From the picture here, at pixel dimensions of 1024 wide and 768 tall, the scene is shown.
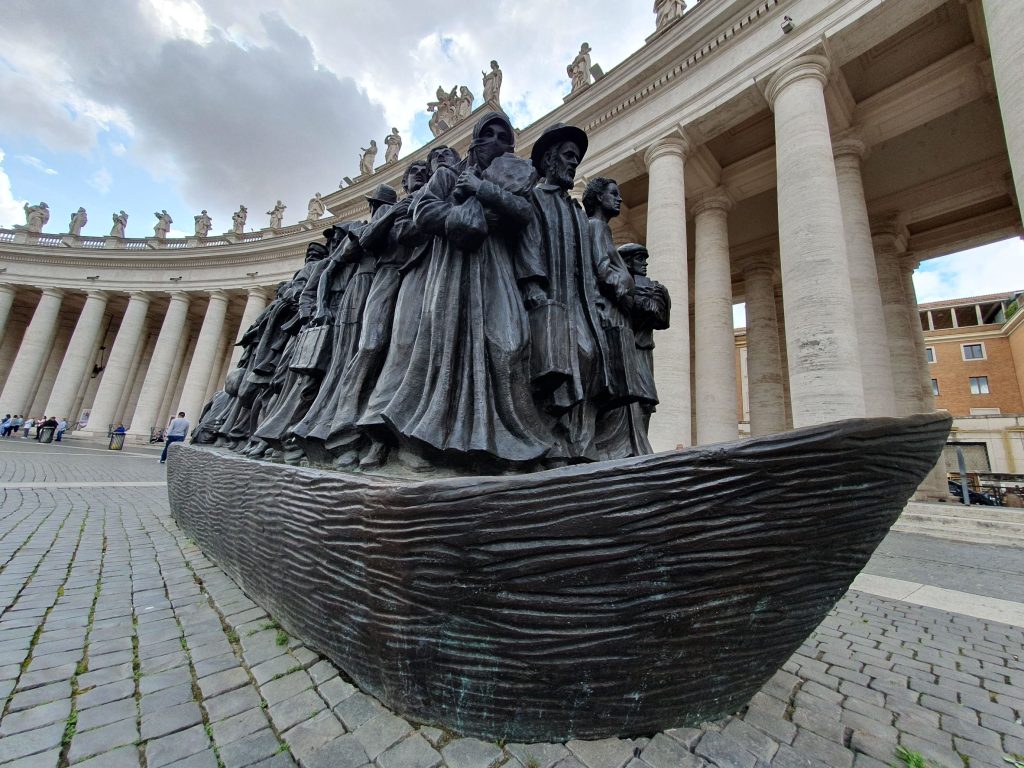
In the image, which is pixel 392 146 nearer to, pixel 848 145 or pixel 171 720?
pixel 848 145

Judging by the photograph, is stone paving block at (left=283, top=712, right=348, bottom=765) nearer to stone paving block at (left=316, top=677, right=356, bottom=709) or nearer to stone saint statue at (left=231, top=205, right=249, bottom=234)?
stone paving block at (left=316, top=677, right=356, bottom=709)

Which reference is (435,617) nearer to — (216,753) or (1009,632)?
(216,753)

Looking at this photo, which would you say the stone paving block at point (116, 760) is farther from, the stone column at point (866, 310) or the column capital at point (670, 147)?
the column capital at point (670, 147)

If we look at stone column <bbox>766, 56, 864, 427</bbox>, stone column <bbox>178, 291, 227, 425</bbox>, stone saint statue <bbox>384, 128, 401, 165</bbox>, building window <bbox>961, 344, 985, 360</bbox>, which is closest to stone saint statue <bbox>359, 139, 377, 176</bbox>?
stone saint statue <bbox>384, 128, 401, 165</bbox>

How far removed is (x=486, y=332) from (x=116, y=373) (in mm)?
32906

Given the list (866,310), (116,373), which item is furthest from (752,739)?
(116,373)

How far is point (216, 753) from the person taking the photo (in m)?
1.35

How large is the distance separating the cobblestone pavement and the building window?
39.1 meters

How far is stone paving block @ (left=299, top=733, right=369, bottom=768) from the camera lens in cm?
130

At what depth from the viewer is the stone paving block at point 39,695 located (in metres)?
1.53

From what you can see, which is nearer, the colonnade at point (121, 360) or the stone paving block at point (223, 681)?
the stone paving block at point (223, 681)

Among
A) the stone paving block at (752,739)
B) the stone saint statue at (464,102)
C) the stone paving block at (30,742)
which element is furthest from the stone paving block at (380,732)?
the stone saint statue at (464,102)

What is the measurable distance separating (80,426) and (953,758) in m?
37.6

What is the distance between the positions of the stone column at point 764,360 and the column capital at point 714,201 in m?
3.73
